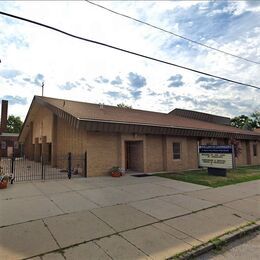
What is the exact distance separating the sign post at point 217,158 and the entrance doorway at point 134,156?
13.2 ft

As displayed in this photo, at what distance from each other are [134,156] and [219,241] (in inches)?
458

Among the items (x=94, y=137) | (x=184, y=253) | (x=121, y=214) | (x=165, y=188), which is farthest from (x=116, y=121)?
(x=184, y=253)

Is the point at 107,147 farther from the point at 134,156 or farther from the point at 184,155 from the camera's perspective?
the point at 184,155

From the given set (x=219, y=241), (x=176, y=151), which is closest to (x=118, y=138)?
(x=176, y=151)

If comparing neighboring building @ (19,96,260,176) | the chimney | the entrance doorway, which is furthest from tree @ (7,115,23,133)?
the entrance doorway

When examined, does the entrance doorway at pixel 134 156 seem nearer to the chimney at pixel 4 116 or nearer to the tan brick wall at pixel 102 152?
the tan brick wall at pixel 102 152

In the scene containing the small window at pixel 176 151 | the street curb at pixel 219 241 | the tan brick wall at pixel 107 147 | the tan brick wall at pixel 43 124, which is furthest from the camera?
the tan brick wall at pixel 43 124

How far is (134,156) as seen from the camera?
16.2 m

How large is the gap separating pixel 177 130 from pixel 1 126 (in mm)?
11365

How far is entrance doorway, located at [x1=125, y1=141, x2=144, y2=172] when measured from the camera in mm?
15508

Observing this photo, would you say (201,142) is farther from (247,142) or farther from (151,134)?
(247,142)

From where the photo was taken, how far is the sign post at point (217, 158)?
1337cm

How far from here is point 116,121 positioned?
508 inches

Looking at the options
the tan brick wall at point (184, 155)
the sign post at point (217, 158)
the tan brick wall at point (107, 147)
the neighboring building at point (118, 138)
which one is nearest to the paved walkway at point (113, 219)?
the tan brick wall at point (107, 147)
